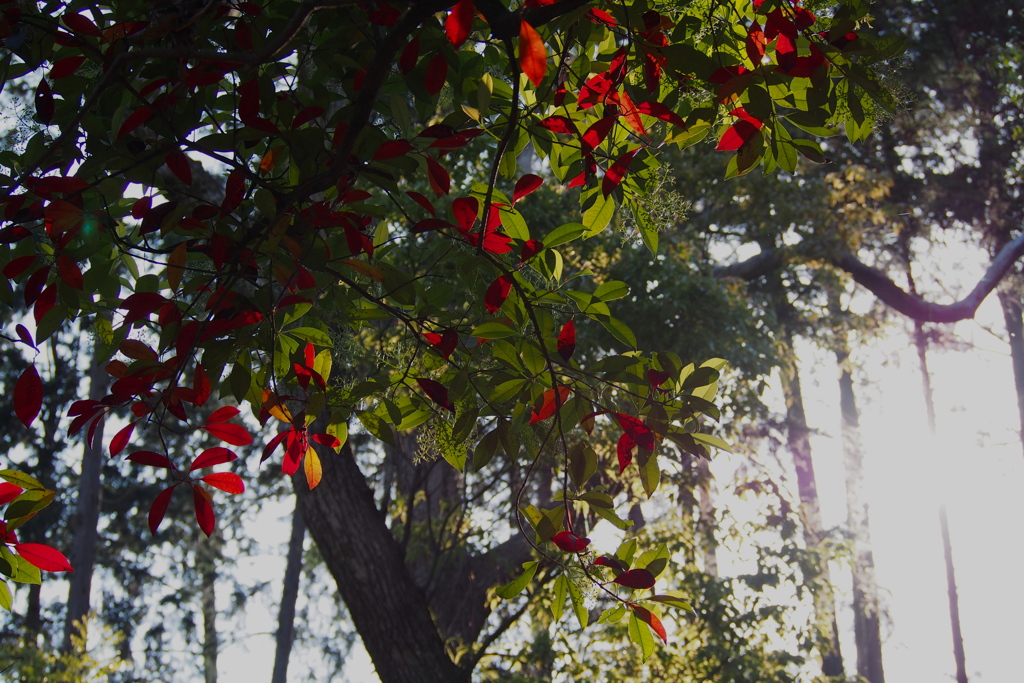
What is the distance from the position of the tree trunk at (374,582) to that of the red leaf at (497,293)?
2.40 meters

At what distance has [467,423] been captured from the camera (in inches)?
52.1

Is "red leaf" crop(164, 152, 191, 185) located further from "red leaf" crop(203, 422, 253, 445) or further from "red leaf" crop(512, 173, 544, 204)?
"red leaf" crop(512, 173, 544, 204)

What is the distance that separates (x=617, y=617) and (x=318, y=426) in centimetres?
214

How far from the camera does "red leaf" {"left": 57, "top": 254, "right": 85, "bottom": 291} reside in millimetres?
1233

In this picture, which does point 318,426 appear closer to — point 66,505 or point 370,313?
point 370,313

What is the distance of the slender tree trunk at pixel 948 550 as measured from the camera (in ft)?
38.9

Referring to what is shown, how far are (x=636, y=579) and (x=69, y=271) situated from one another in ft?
3.51

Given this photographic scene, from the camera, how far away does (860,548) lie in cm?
1398

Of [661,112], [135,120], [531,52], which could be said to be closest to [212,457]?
[135,120]

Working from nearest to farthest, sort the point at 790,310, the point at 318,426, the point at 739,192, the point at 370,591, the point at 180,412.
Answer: the point at 180,412 < the point at 318,426 < the point at 370,591 < the point at 739,192 < the point at 790,310

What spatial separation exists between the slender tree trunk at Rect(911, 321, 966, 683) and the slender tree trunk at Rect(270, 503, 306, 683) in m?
9.48

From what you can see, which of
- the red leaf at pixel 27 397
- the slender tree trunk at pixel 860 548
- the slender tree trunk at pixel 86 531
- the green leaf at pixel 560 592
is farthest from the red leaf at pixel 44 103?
the slender tree trunk at pixel 860 548

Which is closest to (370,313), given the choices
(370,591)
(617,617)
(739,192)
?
(617,617)

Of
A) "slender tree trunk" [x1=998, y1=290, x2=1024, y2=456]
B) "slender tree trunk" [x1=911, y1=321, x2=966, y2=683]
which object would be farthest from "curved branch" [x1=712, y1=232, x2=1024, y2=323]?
"slender tree trunk" [x1=998, y1=290, x2=1024, y2=456]
